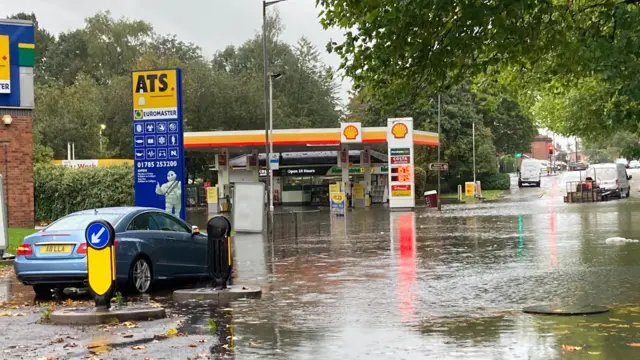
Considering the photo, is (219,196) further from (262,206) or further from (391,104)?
(391,104)

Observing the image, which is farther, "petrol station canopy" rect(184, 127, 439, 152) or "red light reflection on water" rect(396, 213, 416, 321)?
"petrol station canopy" rect(184, 127, 439, 152)

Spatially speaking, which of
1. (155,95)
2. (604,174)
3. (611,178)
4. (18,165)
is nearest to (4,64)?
(18,165)

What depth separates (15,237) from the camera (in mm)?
24109

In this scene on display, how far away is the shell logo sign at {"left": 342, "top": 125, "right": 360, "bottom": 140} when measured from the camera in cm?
4916

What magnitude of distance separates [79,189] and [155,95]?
14.5 m

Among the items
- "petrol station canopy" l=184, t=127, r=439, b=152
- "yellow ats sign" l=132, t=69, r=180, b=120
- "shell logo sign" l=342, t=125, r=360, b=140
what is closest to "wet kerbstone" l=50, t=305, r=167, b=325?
"yellow ats sign" l=132, t=69, r=180, b=120

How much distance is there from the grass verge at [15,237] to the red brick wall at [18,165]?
44.9 inches

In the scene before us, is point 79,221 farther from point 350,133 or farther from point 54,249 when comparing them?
point 350,133

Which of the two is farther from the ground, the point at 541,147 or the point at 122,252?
the point at 541,147

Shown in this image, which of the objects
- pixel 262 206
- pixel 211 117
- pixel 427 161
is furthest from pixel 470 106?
pixel 262 206

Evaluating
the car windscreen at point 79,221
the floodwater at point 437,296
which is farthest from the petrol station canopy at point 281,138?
the car windscreen at point 79,221

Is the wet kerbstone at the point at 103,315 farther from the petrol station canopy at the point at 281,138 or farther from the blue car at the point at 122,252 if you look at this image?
the petrol station canopy at the point at 281,138

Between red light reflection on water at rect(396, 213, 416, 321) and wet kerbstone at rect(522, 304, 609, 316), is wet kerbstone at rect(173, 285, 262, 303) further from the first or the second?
wet kerbstone at rect(522, 304, 609, 316)

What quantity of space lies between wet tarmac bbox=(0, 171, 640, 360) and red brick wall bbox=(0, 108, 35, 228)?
9587 millimetres
